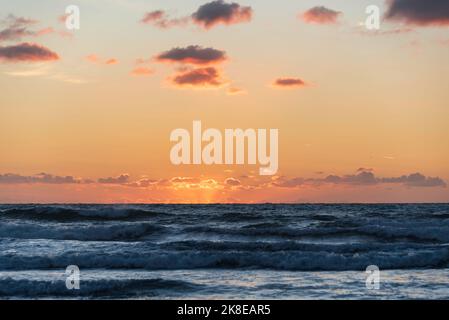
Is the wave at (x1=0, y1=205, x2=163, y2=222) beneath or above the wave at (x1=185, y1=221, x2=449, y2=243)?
above

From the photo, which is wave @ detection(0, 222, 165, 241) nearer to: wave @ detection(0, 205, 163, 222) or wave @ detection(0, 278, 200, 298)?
wave @ detection(0, 205, 163, 222)

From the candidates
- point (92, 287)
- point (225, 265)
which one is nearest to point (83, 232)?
point (225, 265)

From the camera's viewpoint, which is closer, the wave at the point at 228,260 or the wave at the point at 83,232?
the wave at the point at 228,260

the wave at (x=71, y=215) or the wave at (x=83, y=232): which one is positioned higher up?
the wave at (x=71, y=215)

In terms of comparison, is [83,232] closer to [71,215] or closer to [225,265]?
[71,215]

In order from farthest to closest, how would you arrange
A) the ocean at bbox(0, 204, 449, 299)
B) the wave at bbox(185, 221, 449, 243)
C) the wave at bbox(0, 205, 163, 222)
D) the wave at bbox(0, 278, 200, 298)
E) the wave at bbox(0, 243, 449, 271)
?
1. the wave at bbox(0, 205, 163, 222)
2. the wave at bbox(185, 221, 449, 243)
3. the wave at bbox(0, 243, 449, 271)
4. the ocean at bbox(0, 204, 449, 299)
5. the wave at bbox(0, 278, 200, 298)

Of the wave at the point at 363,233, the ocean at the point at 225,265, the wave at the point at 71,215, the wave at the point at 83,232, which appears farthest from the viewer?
the wave at the point at 71,215

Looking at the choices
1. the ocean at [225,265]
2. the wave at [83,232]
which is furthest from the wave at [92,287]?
the wave at [83,232]

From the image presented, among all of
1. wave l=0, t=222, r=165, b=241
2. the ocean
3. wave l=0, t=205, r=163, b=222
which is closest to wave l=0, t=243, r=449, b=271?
the ocean

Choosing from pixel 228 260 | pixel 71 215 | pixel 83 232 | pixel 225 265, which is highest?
pixel 71 215

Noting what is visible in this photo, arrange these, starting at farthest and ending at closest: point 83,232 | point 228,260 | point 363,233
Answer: point 363,233, point 83,232, point 228,260

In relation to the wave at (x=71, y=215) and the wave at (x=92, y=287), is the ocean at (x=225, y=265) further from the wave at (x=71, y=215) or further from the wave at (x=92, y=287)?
the wave at (x=71, y=215)
